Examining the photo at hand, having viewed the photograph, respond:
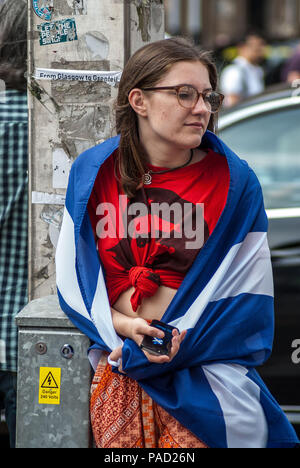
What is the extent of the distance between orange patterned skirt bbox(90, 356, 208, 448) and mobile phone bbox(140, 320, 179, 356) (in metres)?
0.18

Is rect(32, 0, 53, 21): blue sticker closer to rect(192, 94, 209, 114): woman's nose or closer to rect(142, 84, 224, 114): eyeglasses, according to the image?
rect(142, 84, 224, 114): eyeglasses

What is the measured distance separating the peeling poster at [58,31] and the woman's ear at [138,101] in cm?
37

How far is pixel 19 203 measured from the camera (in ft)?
9.19

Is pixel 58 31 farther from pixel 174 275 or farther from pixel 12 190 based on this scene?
pixel 174 275

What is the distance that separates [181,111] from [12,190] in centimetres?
80

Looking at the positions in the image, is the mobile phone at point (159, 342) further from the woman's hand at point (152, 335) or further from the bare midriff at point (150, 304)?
the bare midriff at point (150, 304)

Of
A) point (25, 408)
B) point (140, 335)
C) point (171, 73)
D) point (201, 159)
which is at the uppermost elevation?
point (171, 73)

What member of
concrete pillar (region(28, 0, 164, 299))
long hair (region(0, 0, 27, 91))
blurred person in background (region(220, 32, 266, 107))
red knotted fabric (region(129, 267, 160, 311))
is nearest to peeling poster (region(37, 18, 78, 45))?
concrete pillar (region(28, 0, 164, 299))

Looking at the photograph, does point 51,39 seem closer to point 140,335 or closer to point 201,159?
point 201,159

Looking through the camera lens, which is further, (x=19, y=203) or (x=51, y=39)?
(x=19, y=203)

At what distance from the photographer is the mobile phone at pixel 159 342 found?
215 cm

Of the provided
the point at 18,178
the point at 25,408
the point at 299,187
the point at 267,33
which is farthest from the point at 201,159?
the point at 267,33

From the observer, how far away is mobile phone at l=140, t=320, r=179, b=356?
2.15 metres

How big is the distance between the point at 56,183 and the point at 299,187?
212cm
